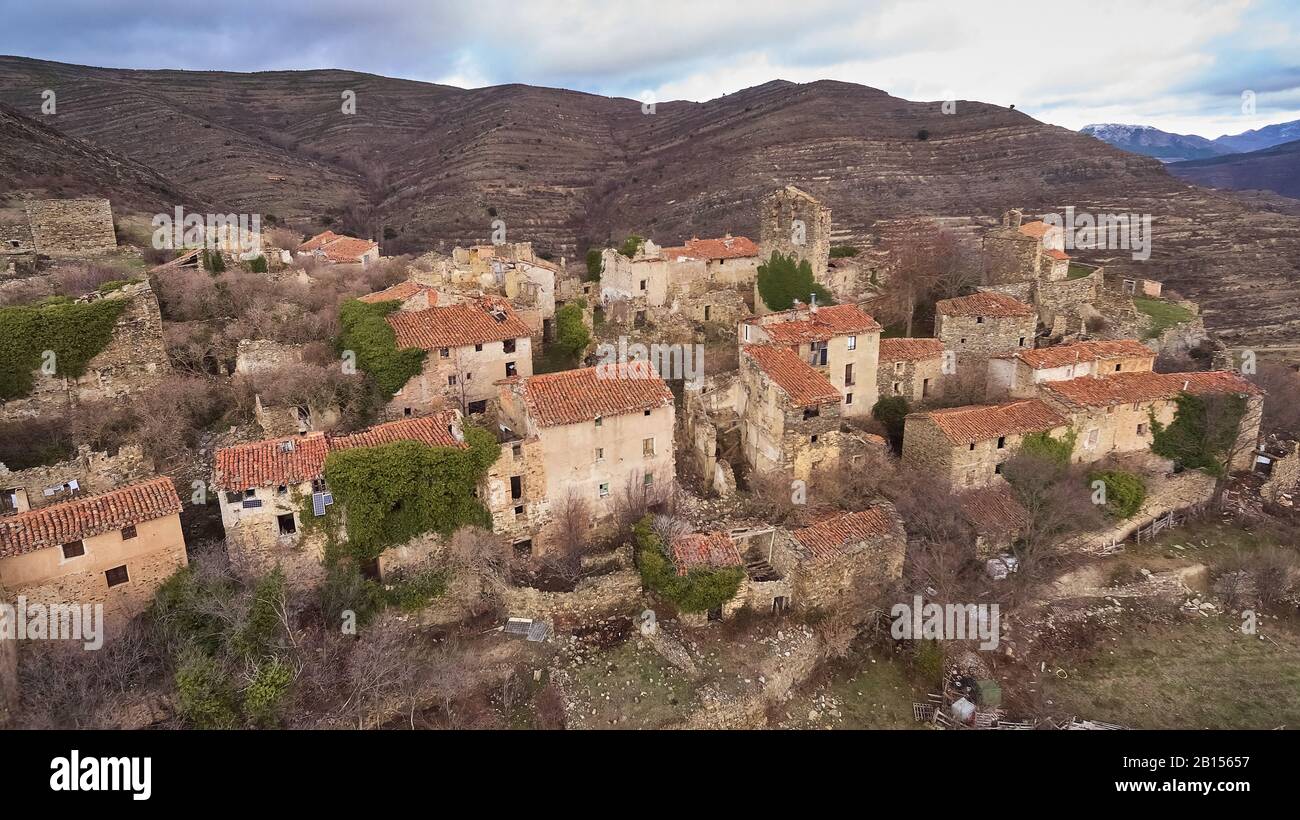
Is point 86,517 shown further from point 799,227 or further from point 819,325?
point 799,227

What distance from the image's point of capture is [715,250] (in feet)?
113

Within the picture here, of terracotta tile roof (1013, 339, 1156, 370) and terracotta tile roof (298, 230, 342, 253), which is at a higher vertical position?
terracotta tile roof (298, 230, 342, 253)

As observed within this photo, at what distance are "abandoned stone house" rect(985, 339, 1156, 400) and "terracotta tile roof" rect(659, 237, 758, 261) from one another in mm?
12678

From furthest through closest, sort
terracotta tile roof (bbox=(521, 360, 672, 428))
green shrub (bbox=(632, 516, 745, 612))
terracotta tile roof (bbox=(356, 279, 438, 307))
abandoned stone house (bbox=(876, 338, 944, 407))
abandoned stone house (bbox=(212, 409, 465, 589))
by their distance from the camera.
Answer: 1. abandoned stone house (bbox=(876, 338, 944, 407))
2. terracotta tile roof (bbox=(356, 279, 438, 307))
3. terracotta tile roof (bbox=(521, 360, 672, 428))
4. green shrub (bbox=(632, 516, 745, 612))
5. abandoned stone house (bbox=(212, 409, 465, 589))

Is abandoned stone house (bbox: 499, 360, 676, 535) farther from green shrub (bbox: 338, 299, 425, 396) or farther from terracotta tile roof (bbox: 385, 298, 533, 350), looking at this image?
green shrub (bbox: 338, 299, 425, 396)

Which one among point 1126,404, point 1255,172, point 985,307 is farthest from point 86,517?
point 1255,172

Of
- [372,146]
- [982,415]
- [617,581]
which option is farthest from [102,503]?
[372,146]

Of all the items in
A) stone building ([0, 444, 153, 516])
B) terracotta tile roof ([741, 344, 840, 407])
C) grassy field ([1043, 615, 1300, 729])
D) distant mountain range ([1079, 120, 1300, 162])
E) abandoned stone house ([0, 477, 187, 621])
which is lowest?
grassy field ([1043, 615, 1300, 729])

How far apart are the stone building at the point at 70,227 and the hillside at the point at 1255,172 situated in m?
113

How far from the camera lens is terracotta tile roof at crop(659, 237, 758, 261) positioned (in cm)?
3372

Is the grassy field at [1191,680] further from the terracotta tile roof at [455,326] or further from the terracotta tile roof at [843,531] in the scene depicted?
the terracotta tile roof at [455,326]

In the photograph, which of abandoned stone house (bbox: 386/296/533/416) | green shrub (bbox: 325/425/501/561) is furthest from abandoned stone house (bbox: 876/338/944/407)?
green shrub (bbox: 325/425/501/561)

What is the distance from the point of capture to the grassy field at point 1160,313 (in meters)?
33.0

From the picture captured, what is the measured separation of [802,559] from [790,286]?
16355 millimetres
